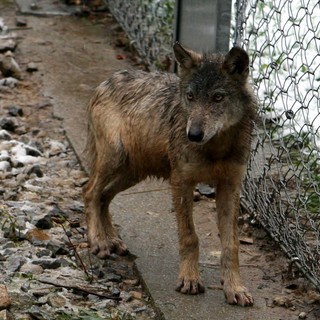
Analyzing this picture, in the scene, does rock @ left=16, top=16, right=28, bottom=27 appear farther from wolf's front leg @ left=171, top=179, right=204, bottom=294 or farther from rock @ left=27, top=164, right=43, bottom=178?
wolf's front leg @ left=171, top=179, right=204, bottom=294

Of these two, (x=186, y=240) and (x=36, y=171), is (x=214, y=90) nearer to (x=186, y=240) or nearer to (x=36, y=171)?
(x=186, y=240)

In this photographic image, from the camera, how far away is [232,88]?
5.51 m

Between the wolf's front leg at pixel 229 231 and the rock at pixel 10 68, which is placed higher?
the wolf's front leg at pixel 229 231

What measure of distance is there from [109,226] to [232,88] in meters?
1.47

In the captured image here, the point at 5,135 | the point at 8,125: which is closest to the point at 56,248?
the point at 5,135

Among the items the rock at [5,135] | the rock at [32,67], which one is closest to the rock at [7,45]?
the rock at [32,67]

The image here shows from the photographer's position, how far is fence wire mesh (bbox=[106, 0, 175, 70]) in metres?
9.17

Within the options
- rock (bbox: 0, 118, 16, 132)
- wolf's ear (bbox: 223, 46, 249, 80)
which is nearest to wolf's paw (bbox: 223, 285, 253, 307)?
wolf's ear (bbox: 223, 46, 249, 80)

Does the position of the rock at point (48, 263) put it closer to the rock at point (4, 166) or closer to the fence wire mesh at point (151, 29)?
the rock at point (4, 166)

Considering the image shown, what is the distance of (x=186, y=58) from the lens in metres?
5.61

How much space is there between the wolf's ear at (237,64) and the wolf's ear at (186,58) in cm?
19

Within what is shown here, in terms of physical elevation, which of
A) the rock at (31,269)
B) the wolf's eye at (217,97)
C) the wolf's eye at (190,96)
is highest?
the wolf's eye at (217,97)

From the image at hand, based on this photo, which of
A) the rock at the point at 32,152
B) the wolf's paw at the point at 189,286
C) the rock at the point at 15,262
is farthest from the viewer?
the rock at the point at 32,152

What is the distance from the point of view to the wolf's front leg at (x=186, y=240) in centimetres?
572
